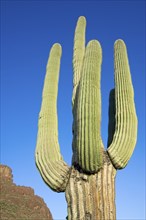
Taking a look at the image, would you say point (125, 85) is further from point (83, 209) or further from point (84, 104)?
point (83, 209)

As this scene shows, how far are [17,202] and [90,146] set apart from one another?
76.3 meters

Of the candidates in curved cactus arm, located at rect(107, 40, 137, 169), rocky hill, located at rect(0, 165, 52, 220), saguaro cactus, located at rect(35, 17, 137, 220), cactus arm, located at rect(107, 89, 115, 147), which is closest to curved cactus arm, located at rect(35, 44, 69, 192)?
saguaro cactus, located at rect(35, 17, 137, 220)

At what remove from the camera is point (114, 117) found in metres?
7.06

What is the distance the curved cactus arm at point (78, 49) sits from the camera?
7.22 m

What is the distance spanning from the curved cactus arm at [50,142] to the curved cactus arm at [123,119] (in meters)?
0.85

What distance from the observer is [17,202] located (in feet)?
259

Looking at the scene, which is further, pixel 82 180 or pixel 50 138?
pixel 50 138

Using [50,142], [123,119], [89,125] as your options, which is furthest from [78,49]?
[89,125]

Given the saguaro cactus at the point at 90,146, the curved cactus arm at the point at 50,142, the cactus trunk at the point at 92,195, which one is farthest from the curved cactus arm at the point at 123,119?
the curved cactus arm at the point at 50,142

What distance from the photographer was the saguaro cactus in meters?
5.79

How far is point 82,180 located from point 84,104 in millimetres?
1170

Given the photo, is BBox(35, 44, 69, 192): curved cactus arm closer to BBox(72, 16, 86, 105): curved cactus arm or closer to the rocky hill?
BBox(72, 16, 86, 105): curved cactus arm

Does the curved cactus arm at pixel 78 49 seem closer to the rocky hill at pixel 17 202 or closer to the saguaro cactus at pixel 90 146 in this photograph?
the saguaro cactus at pixel 90 146

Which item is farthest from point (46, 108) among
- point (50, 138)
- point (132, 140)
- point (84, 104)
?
point (132, 140)
